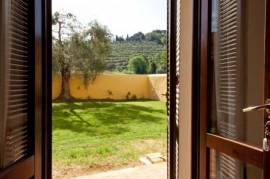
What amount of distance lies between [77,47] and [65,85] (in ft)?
3.29

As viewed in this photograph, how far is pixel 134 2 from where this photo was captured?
681 centimetres

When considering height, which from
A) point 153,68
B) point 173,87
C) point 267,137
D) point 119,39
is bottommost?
point 267,137

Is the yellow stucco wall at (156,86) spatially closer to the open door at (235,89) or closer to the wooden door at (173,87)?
the wooden door at (173,87)

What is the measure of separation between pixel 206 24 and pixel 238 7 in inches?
9.2

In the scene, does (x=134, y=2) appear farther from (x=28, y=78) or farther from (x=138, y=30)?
(x=28, y=78)

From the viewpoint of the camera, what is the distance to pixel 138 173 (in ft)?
11.4

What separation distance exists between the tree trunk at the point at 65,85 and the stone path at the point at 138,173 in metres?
3.59

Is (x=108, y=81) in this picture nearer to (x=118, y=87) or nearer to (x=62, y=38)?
(x=118, y=87)

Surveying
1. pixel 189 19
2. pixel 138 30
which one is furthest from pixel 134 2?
pixel 189 19

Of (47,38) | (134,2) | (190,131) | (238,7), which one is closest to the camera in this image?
(238,7)

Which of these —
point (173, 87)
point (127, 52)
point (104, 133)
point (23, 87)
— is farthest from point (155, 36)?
point (23, 87)

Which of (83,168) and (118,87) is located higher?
(118,87)

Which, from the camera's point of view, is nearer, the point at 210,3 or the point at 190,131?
the point at 210,3

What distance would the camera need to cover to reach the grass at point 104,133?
429cm
